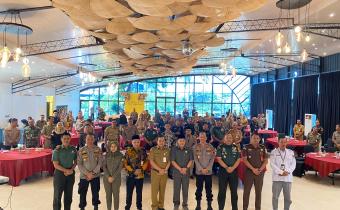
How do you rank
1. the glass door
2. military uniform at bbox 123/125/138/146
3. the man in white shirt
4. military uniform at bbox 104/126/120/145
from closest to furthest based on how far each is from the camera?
the man in white shirt < military uniform at bbox 104/126/120/145 < military uniform at bbox 123/125/138/146 < the glass door

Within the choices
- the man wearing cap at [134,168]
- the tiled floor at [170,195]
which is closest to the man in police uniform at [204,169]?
the tiled floor at [170,195]

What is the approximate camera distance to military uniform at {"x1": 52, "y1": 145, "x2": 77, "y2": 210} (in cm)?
542

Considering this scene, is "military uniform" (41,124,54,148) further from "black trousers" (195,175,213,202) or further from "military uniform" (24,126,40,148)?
"black trousers" (195,175,213,202)

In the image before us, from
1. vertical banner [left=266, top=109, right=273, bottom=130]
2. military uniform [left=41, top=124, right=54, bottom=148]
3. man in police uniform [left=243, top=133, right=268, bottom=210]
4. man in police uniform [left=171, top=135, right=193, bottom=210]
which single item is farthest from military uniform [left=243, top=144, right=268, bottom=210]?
vertical banner [left=266, top=109, right=273, bottom=130]

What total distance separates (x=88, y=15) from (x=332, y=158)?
7472mm

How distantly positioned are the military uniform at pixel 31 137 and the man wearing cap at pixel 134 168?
522 centimetres

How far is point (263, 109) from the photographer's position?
79.9ft

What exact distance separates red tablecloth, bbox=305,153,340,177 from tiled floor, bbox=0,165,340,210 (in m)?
0.41

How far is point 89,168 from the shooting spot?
554 centimetres

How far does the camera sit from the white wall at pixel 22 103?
57.3 ft

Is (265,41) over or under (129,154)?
over

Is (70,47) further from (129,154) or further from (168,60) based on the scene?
(129,154)

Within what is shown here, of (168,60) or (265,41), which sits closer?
(168,60)

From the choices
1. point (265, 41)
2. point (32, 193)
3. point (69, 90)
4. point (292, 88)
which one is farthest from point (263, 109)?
point (32, 193)
